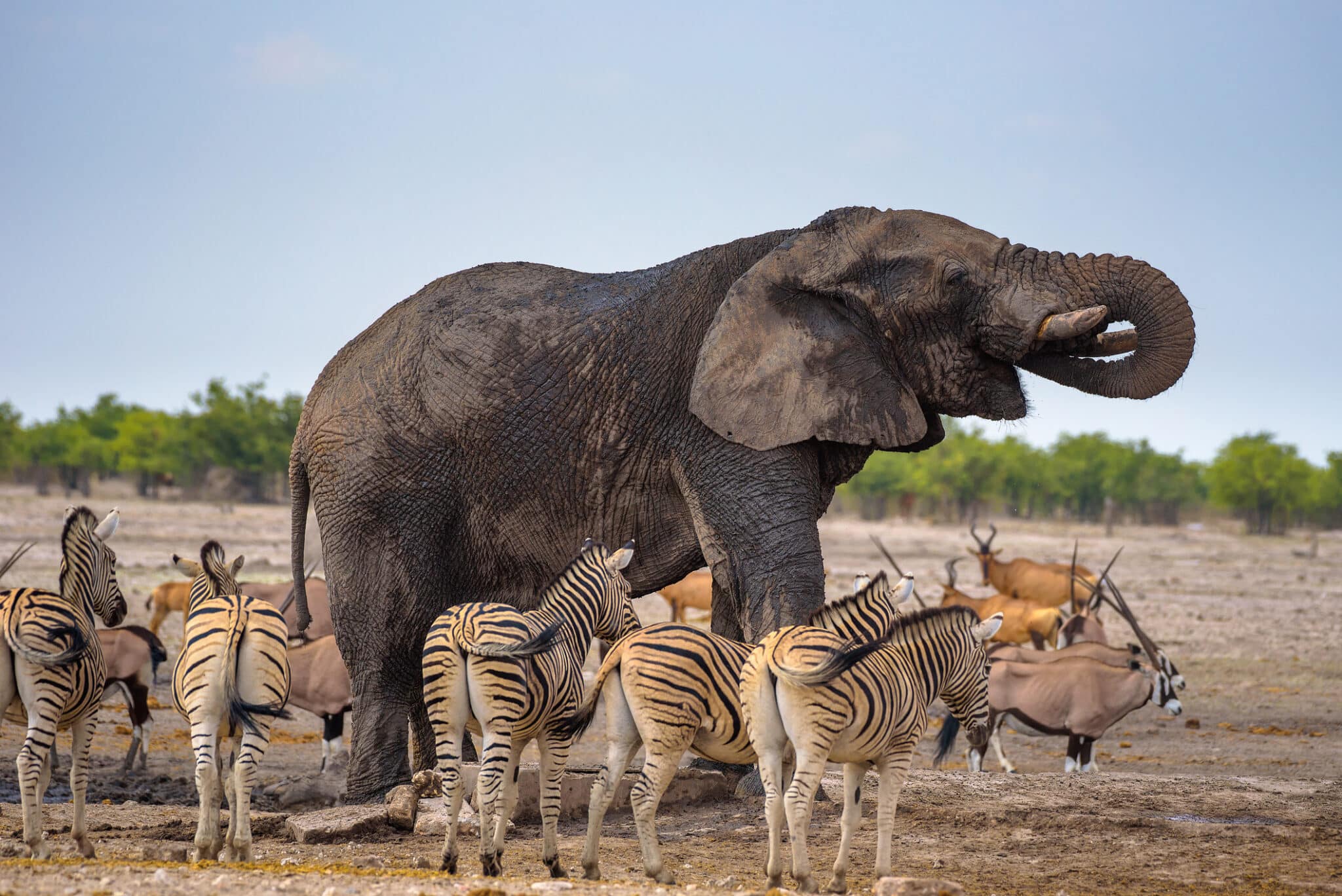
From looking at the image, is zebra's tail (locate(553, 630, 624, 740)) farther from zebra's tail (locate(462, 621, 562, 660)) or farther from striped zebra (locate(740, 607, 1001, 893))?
striped zebra (locate(740, 607, 1001, 893))

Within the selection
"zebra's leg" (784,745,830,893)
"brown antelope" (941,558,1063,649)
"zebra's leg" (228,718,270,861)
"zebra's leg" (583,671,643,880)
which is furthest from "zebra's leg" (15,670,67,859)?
"brown antelope" (941,558,1063,649)

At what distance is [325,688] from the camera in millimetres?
12141

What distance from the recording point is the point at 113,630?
12383 mm

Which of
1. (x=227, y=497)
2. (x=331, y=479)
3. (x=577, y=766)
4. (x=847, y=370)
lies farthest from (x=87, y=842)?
(x=227, y=497)

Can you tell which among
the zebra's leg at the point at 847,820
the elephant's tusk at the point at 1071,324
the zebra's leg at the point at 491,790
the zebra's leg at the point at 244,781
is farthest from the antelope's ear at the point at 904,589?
the zebra's leg at the point at 244,781

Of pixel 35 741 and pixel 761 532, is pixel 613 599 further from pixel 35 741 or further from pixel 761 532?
pixel 35 741

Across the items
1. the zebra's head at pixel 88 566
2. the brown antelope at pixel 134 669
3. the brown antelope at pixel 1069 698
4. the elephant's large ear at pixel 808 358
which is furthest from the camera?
the brown antelope at pixel 1069 698

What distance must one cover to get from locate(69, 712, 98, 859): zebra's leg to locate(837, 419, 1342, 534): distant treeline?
186 feet

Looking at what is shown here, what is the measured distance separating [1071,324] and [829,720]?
9.59ft

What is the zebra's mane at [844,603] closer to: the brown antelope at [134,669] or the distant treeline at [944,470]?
the brown antelope at [134,669]

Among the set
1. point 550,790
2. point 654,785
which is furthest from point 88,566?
point 654,785

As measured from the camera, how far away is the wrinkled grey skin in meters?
8.48

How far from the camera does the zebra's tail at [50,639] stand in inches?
278

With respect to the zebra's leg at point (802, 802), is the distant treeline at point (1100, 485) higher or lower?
higher
